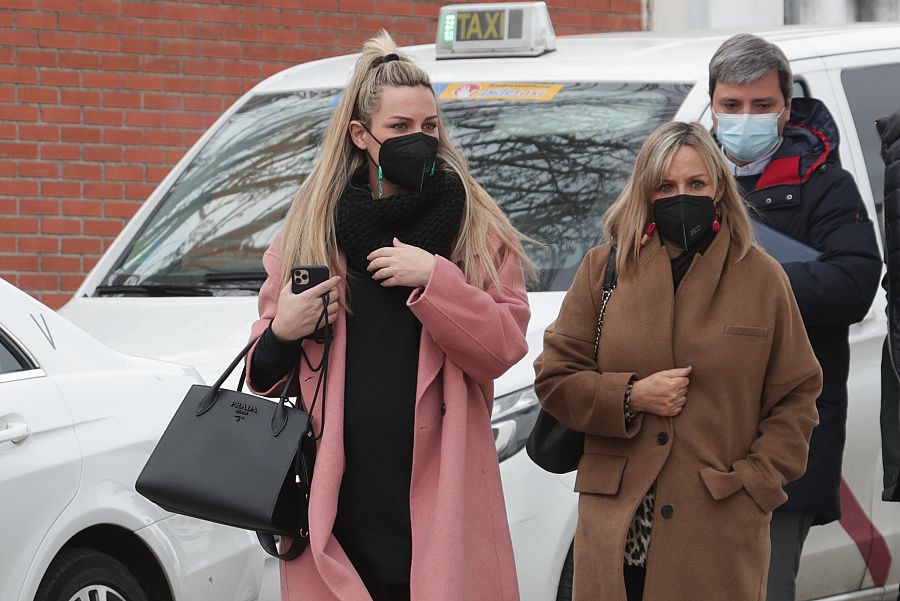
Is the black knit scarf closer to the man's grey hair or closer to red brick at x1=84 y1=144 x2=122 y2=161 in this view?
the man's grey hair

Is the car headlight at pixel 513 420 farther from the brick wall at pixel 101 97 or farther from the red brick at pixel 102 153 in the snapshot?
the red brick at pixel 102 153

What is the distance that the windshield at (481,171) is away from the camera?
5.10 metres

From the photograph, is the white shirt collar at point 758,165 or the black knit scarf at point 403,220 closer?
the black knit scarf at point 403,220

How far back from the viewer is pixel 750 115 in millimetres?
3955

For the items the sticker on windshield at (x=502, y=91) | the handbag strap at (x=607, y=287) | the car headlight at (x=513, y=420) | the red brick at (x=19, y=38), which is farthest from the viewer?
the red brick at (x=19, y=38)

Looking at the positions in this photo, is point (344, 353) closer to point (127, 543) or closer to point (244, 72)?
point (127, 543)

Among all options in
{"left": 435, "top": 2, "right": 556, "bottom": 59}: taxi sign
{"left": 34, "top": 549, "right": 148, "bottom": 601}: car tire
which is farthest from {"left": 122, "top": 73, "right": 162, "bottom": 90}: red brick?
{"left": 34, "top": 549, "right": 148, "bottom": 601}: car tire

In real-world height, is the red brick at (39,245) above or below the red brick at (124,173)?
below

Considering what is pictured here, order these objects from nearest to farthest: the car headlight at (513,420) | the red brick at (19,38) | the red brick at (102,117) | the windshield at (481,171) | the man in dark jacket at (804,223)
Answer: the man in dark jacket at (804,223), the car headlight at (513,420), the windshield at (481,171), the red brick at (19,38), the red brick at (102,117)

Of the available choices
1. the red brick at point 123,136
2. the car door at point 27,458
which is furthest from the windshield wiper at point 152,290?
the red brick at point 123,136

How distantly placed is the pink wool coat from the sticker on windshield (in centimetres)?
229

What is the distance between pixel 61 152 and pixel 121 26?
0.78m

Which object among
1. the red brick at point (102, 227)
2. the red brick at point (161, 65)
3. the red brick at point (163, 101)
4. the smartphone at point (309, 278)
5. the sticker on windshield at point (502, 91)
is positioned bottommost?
the red brick at point (102, 227)

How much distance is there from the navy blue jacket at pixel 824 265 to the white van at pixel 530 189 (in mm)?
812
